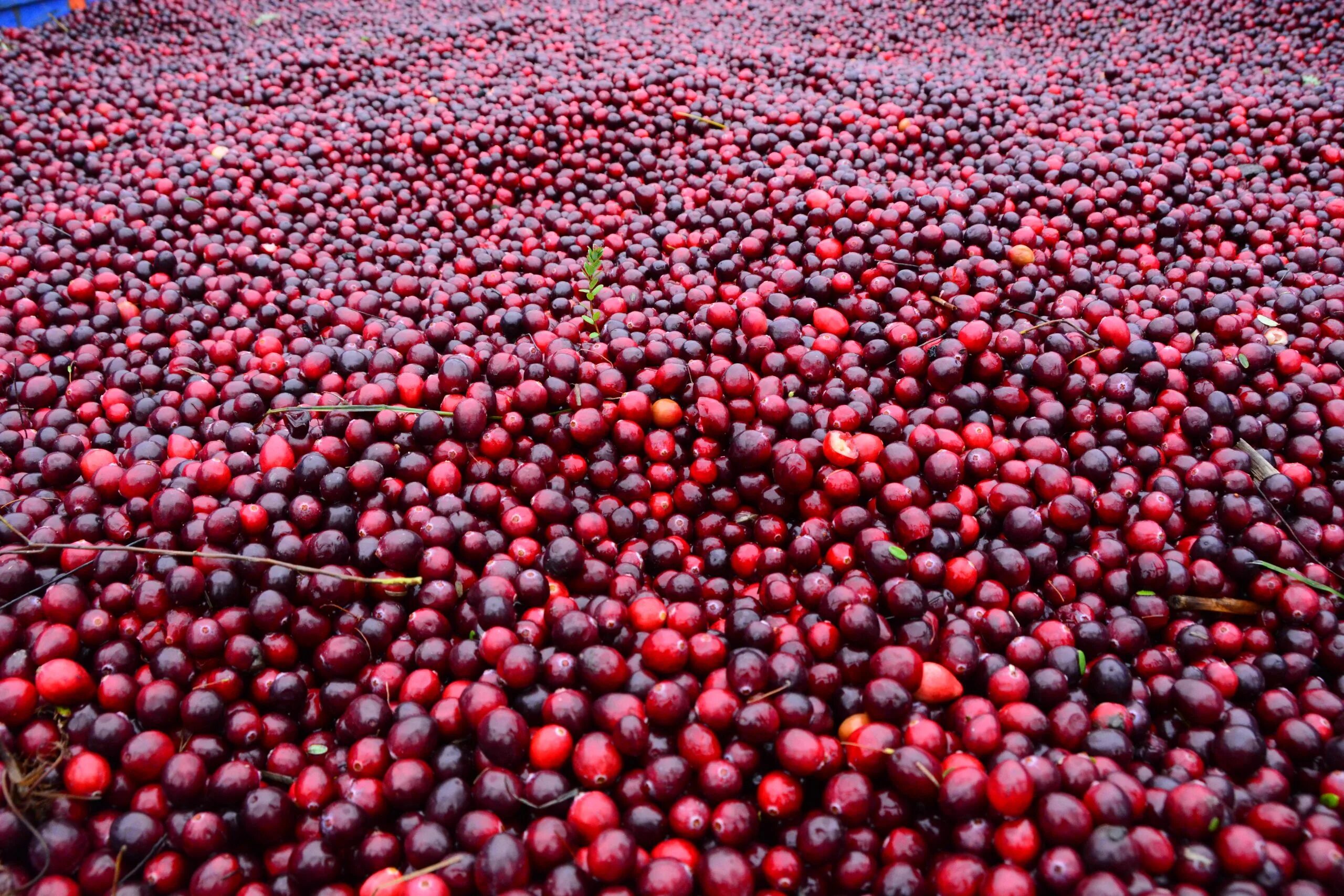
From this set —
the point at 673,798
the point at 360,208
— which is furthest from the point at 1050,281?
the point at 360,208

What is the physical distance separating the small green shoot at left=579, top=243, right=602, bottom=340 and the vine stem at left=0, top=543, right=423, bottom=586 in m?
1.25

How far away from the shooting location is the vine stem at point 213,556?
2023mm

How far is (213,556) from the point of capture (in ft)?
6.68

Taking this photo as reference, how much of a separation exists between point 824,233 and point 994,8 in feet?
19.6

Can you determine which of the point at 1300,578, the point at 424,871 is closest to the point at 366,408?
the point at 424,871

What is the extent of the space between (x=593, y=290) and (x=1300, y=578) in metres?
2.71

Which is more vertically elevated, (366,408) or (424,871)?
(366,408)

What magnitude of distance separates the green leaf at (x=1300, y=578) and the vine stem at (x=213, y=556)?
2.61 metres

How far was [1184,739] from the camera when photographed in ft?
6.23

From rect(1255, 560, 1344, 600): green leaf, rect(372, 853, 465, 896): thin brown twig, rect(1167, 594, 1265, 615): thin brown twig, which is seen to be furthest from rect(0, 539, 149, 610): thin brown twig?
rect(1255, 560, 1344, 600): green leaf

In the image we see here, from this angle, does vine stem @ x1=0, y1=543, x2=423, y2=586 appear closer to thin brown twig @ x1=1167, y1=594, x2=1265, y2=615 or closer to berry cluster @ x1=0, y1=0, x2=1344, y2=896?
berry cluster @ x1=0, y1=0, x2=1344, y2=896

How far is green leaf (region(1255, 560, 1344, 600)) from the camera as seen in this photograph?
2162 mm

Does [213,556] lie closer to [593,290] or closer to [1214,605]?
[593,290]

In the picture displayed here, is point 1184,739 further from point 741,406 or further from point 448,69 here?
point 448,69
